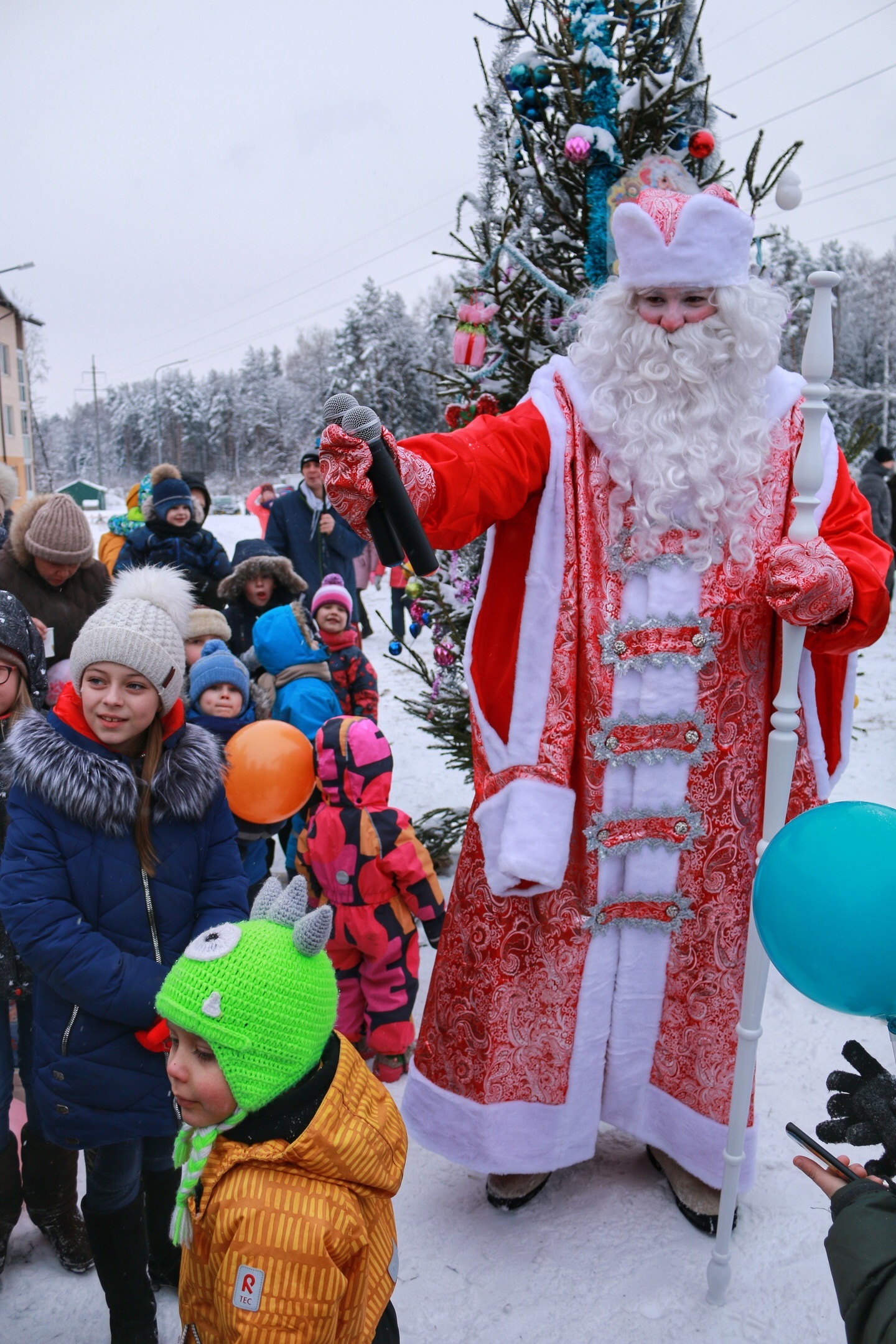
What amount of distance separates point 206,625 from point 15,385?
38.9m

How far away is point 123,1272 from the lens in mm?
1971

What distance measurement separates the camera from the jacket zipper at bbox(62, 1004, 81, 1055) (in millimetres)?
1951

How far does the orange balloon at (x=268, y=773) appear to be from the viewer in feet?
9.90

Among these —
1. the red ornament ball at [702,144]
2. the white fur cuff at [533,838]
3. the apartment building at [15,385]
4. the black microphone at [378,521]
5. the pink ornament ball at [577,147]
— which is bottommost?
the white fur cuff at [533,838]

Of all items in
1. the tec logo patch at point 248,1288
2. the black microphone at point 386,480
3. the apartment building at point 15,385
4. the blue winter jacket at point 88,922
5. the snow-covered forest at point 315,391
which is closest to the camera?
the tec logo patch at point 248,1288

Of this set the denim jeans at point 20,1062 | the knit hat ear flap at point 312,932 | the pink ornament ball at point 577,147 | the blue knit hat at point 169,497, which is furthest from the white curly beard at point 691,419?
the blue knit hat at point 169,497

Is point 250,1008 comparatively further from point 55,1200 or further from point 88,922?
point 55,1200

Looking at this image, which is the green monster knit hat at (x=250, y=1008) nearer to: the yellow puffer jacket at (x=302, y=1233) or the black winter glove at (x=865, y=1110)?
the yellow puffer jacket at (x=302, y=1233)

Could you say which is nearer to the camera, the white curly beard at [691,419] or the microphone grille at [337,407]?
the microphone grille at [337,407]

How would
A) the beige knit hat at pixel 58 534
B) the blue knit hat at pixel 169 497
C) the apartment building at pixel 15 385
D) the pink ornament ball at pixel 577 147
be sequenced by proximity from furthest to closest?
the apartment building at pixel 15 385 < the blue knit hat at pixel 169 497 < the beige knit hat at pixel 58 534 < the pink ornament ball at pixel 577 147

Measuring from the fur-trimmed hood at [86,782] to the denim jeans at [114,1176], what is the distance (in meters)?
0.68

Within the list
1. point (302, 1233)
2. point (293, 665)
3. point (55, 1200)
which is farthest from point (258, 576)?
point (302, 1233)

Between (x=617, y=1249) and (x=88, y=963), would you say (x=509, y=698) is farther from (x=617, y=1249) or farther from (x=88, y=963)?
(x=617, y=1249)

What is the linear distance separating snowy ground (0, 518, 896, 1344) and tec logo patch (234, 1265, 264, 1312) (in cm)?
94
